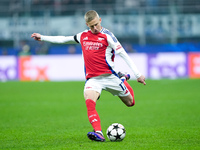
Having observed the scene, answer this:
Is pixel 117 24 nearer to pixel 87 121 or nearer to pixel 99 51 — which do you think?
pixel 87 121

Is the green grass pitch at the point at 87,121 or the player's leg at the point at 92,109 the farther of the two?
the player's leg at the point at 92,109

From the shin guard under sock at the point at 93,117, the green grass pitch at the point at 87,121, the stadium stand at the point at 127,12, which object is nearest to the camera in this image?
the green grass pitch at the point at 87,121

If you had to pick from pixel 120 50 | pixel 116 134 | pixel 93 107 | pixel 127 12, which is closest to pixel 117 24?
pixel 127 12

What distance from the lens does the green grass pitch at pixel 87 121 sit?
659cm

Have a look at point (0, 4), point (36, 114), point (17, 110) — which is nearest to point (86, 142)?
point (36, 114)

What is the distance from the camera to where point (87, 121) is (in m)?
9.89

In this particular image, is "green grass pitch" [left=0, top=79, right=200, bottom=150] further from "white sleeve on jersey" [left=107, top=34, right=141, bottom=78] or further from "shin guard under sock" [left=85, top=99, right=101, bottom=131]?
"white sleeve on jersey" [left=107, top=34, right=141, bottom=78]

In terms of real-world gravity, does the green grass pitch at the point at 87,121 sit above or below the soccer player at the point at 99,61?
below

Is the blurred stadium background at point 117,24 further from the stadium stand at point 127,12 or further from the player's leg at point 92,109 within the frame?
the player's leg at point 92,109

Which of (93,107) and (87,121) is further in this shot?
(87,121)

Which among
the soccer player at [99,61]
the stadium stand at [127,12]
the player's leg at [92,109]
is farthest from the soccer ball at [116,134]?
the stadium stand at [127,12]

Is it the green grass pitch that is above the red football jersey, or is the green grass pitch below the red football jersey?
below

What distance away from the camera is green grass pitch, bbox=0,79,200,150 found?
6586mm

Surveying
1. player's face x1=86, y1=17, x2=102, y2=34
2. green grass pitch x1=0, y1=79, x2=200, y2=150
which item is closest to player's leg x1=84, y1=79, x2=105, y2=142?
green grass pitch x1=0, y1=79, x2=200, y2=150
